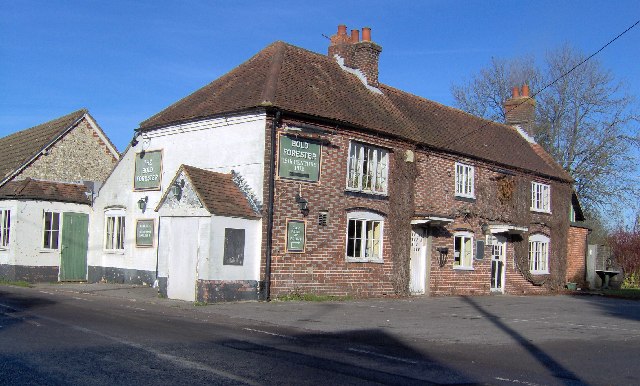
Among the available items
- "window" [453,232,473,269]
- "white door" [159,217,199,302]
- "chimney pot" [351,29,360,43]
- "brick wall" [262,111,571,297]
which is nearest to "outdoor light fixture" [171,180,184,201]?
"white door" [159,217,199,302]

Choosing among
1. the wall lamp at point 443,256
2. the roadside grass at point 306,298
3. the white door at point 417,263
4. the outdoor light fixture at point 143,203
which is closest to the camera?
the roadside grass at point 306,298

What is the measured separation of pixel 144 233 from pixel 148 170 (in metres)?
2.19

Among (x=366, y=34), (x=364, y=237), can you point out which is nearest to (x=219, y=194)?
(x=364, y=237)

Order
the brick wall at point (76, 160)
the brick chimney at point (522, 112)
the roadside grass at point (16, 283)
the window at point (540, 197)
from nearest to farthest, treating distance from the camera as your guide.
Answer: the roadside grass at point (16, 283) → the brick wall at point (76, 160) → the window at point (540, 197) → the brick chimney at point (522, 112)

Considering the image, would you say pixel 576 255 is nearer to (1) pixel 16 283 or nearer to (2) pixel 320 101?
(2) pixel 320 101

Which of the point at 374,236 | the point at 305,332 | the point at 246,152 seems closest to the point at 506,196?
the point at 374,236

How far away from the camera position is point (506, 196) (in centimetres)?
2800

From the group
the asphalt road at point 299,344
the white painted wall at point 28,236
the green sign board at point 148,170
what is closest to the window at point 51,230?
the white painted wall at point 28,236

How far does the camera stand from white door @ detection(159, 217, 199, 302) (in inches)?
697

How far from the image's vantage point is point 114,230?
24.3 m

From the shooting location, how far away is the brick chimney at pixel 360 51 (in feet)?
79.2

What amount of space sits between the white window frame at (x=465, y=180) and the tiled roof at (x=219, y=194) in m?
9.96

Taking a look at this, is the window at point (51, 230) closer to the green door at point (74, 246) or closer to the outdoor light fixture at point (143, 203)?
the green door at point (74, 246)

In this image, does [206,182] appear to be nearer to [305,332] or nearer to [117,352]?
[305,332]
